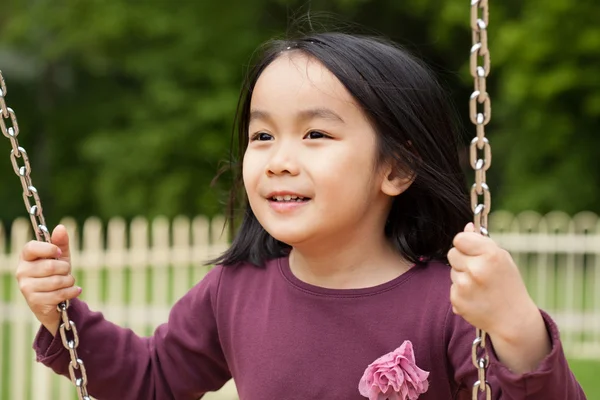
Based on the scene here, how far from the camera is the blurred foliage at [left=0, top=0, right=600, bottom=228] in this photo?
42.5 ft

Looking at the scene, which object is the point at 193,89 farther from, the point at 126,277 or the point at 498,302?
the point at 498,302

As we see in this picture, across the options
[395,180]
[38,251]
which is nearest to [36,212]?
[38,251]

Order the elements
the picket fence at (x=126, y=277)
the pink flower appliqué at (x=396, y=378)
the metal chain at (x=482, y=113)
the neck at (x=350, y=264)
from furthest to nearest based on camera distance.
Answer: the picket fence at (x=126, y=277), the neck at (x=350, y=264), the pink flower appliqué at (x=396, y=378), the metal chain at (x=482, y=113)

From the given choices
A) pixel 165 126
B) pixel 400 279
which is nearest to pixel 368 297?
pixel 400 279

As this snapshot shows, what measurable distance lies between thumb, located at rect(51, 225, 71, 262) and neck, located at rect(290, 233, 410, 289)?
566mm

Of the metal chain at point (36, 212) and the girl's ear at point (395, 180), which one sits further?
the girl's ear at point (395, 180)

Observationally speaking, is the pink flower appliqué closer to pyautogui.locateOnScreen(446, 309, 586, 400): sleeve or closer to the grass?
pyautogui.locateOnScreen(446, 309, 586, 400): sleeve

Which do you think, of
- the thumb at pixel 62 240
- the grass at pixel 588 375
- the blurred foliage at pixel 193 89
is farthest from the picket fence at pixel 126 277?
the blurred foliage at pixel 193 89

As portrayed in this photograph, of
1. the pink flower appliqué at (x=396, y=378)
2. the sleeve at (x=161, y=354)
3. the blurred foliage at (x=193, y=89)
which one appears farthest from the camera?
the blurred foliage at (x=193, y=89)

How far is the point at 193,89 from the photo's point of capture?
50.8ft

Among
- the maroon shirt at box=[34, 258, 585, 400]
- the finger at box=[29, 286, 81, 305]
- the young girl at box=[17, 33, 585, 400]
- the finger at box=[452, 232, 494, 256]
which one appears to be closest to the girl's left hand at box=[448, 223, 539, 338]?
the finger at box=[452, 232, 494, 256]

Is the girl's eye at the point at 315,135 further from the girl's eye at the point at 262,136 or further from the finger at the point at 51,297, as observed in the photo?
the finger at the point at 51,297

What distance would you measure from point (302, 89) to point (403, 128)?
0.27 meters

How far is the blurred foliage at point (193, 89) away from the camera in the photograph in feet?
42.5
